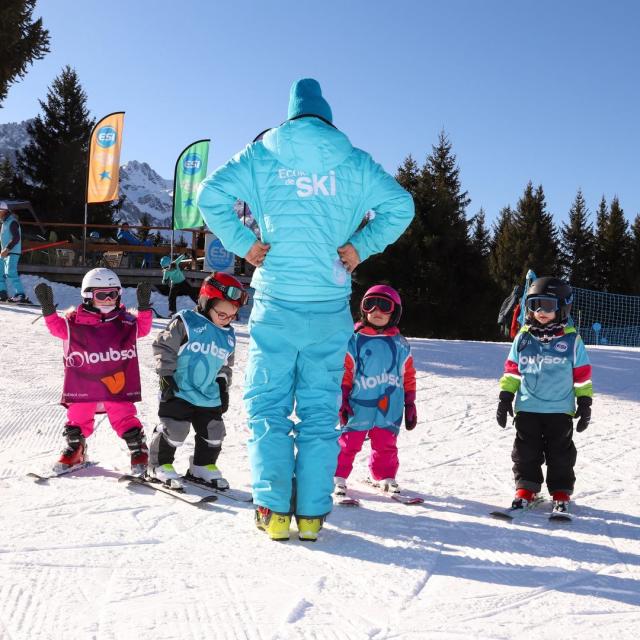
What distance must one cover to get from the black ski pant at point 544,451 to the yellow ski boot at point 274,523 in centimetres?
155

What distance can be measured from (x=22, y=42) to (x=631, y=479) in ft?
59.1

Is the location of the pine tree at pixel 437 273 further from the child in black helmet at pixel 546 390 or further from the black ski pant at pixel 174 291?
the child in black helmet at pixel 546 390

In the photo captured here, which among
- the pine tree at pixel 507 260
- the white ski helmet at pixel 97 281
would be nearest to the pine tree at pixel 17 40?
the white ski helmet at pixel 97 281

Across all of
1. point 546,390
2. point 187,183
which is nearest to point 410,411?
point 546,390

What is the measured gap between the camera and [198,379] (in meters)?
3.64

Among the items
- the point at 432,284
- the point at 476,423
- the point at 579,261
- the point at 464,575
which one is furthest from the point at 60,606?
the point at 579,261

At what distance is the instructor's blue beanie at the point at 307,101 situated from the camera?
3023 mm

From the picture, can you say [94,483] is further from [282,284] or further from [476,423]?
[476,423]

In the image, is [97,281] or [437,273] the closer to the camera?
[97,281]

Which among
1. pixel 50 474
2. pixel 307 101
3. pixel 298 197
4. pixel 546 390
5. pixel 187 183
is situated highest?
pixel 187 183

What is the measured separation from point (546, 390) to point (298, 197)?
6.07ft

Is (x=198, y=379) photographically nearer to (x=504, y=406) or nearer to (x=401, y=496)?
(x=401, y=496)

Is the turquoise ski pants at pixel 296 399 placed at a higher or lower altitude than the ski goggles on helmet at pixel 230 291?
lower

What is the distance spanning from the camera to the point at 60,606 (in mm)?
2025
